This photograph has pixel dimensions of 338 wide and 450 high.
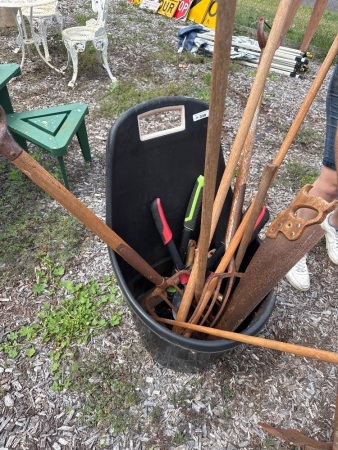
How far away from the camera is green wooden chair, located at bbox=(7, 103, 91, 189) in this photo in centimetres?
194

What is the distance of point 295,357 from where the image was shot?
1515 mm

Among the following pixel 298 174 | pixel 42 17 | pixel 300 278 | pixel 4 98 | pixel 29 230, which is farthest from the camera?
pixel 42 17

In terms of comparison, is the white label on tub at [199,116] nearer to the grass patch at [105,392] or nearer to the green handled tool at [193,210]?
the green handled tool at [193,210]

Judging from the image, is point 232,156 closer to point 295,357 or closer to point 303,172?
point 295,357

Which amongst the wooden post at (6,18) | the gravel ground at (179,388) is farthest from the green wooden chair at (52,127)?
the wooden post at (6,18)

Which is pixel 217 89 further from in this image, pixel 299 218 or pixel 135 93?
pixel 135 93

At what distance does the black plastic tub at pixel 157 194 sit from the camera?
1047mm

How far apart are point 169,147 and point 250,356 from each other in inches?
33.6

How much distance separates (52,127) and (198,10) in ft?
12.8

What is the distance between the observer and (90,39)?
320 centimetres

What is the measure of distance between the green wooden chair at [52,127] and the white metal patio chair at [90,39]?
4.09 feet

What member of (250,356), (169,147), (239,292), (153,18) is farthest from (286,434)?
(153,18)

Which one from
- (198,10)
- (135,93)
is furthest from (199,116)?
(198,10)

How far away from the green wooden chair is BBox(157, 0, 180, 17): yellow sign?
3595mm
